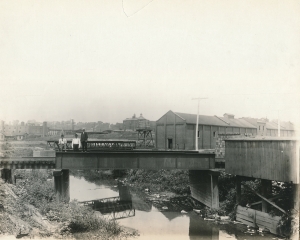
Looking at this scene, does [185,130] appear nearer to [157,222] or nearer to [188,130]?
[188,130]

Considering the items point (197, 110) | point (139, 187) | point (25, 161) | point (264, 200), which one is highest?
point (197, 110)

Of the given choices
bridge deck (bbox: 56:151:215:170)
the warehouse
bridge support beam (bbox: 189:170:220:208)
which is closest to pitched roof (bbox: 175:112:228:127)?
the warehouse

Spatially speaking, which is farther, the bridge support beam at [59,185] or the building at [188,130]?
the building at [188,130]

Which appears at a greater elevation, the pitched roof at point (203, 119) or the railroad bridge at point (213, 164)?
the pitched roof at point (203, 119)

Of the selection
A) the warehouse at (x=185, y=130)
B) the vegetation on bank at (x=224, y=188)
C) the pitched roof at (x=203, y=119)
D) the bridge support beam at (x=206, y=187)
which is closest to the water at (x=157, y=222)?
the vegetation on bank at (x=224, y=188)

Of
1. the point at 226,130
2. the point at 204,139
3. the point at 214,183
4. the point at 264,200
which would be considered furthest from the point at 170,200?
the point at 226,130

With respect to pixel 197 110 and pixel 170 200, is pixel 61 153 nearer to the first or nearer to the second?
pixel 170 200

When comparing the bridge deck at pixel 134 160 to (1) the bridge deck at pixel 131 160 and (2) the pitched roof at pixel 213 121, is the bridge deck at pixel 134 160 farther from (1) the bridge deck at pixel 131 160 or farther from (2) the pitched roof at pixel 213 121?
(2) the pitched roof at pixel 213 121
